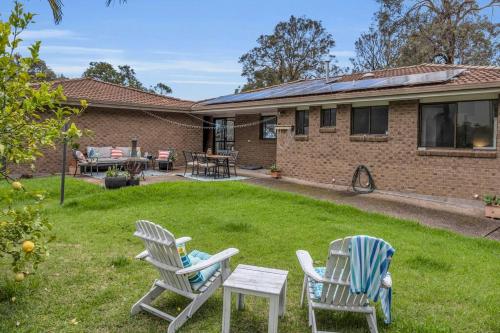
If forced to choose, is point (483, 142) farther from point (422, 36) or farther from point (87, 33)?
point (87, 33)

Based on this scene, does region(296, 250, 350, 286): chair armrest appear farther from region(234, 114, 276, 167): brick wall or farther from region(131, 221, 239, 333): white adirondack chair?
region(234, 114, 276, 167): brick wall

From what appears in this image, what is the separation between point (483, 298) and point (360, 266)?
2.00m

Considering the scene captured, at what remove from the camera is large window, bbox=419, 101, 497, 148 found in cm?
940

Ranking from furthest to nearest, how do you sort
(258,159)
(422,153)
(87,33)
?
1. (87,33)
2. (258,159)
3. (422,153)

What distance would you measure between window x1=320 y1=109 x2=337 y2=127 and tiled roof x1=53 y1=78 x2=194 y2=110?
7378 mm

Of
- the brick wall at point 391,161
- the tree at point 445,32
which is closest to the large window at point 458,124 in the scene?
the brick wall at point 391,161

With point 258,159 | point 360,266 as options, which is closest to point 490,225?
point 360,266

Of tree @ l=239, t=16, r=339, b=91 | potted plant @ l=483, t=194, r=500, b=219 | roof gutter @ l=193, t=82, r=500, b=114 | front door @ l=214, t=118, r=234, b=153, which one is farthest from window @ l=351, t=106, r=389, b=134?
tree @ l=239, t=16, r=339, b=91

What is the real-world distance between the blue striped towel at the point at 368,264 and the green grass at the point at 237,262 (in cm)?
63

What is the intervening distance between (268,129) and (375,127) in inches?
251

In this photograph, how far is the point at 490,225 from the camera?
25.3 ft

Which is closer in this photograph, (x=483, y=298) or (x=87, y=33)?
(x=483, y=298)

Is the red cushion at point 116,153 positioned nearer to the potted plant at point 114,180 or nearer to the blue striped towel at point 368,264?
the potted plant at point 114,180

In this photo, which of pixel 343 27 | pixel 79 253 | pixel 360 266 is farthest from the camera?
pixel 343 27
